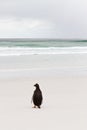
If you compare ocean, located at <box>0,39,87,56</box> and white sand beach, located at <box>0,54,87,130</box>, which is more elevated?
white sand beach, located at <box>0,54,87,130</box>

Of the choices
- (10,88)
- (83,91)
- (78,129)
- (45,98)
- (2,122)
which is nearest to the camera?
(78,129)

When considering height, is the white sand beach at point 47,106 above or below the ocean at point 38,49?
above

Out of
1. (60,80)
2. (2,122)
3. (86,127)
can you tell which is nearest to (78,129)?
(86,127)

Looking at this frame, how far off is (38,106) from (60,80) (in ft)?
15.3

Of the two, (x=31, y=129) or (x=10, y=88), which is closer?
(x=31, y=129)

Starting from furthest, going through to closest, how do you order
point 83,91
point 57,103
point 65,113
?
point 83,91 < point 57,103 < point 65,113

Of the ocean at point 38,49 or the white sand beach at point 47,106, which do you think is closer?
the white sand beach at point 47,106

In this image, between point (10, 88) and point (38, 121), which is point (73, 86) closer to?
point (10, 88)

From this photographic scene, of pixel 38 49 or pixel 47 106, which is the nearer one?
pixel 47 106

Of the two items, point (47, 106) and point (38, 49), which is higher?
point (47, 106)

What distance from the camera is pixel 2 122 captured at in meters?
5.75

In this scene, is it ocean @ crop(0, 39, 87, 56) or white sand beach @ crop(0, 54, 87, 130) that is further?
ocean @ crop(0, 39, 87, 56)

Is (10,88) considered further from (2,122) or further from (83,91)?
(2,122)

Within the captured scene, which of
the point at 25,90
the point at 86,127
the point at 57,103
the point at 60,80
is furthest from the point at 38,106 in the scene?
the point at 60,80
